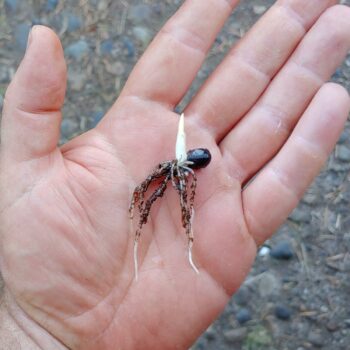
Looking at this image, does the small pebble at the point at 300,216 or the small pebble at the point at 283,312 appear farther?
the small pebble at the point at 300,216

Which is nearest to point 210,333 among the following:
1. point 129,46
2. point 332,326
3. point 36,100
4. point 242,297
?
point 242,297

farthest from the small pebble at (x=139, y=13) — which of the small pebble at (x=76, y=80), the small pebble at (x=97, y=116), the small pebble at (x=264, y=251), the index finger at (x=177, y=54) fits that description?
the small pebble at (x=264, y=251)

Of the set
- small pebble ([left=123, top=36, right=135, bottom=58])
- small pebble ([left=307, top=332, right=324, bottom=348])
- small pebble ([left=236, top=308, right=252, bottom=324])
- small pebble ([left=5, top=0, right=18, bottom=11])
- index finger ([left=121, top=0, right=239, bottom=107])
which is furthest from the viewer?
small pebble ([left=5, top=0, right=18, bottom=11])

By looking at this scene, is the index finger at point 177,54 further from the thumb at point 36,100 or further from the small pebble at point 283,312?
the small pebble at point 283,312

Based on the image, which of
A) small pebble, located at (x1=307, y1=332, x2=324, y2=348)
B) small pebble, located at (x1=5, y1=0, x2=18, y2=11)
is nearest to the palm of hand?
small pebble, located at (x1=307, y1=332, x2=324, y2=348)

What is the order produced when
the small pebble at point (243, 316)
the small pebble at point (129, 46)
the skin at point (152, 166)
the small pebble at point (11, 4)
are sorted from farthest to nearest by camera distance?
the small pebble at point (11, 4) < the small pebble at point (129, 46) < the small pebble at point (243, 316) < the skin at point (152, 166)

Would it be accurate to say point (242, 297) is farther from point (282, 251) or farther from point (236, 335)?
point (282, 251)

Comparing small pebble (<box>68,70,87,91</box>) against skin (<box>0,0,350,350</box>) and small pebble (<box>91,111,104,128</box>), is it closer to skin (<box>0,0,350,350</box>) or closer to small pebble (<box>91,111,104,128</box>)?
small pebble (<box>91,111,104,128</box>)
